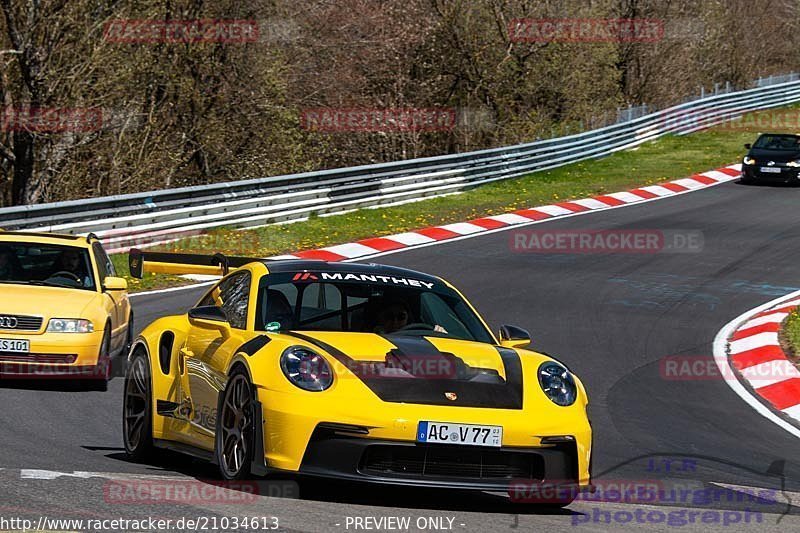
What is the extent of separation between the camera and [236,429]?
6832 millimetres

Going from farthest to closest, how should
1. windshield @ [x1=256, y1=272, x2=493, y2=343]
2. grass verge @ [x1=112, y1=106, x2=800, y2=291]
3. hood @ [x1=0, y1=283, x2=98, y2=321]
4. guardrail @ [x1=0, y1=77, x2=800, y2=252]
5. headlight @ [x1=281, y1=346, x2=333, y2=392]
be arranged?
grass verge @ [x1=112, y1=106, x2=800, y2=291] → guardrail @ [x1=0, y1=77, x2=800, y2=252] → hood @ [x1=0, y1=283, x2=98, y2=321] → windshield @ [x1=256, y1=272, x2=493, y2=343] → headlight @ [x1=281, y1=346, x2=333, y2=392]

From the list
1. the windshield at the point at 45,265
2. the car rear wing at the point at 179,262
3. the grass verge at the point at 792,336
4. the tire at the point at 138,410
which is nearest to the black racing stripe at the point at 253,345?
the tire at the point at 138,410

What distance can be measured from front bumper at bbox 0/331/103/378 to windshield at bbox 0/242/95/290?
0.96m

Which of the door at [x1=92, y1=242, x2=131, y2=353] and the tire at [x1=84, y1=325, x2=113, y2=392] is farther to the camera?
the door at [x1=92, y1=242, x2=131, y2=353]

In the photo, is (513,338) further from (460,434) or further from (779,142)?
(779,142)

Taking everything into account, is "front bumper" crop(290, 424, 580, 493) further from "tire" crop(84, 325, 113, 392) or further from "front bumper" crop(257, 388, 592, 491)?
"tire" crop(84, 325, 113, 392)

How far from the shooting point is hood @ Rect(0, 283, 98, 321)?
432 inches

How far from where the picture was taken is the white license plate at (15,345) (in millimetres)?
10734

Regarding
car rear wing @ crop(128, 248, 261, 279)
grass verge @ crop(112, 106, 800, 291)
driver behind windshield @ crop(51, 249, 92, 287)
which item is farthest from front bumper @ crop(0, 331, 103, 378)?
grass verge @ crop(112, 106, 800, 291)

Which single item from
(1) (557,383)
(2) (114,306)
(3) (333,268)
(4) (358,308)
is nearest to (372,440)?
(1) (557,383)

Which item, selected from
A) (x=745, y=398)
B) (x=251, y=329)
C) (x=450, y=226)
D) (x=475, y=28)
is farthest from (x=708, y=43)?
(x=251, y=329)

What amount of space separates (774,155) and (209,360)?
25964 mm

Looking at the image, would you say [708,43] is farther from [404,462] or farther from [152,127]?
[404,462]

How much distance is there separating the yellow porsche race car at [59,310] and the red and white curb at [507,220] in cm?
740
